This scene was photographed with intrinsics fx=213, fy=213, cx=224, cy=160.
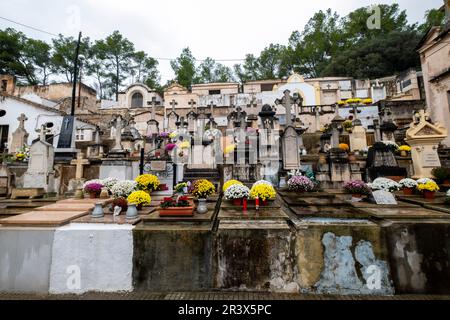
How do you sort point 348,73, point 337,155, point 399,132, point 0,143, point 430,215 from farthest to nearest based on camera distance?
point 348,73
point 0,143
point 399,132
point 337,155
point 430,215

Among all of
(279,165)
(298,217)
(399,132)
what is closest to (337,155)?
(279,165)

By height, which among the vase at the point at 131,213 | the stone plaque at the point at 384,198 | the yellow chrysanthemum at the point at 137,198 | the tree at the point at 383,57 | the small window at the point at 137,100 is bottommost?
the vase at the point at 131,213

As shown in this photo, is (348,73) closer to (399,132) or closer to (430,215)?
(399,132)

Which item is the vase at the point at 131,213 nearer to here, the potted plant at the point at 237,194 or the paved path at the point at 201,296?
the paved path at the point at 201,296

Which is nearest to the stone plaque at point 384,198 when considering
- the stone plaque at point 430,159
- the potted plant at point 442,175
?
the potted plant at point 442,175

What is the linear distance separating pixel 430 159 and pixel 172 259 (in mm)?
10532

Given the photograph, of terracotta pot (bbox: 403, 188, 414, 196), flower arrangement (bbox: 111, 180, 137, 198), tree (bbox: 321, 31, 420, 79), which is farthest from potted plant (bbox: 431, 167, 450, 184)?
tree (bbox: 321, 31, 420, 79)

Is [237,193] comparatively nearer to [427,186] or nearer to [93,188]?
[93,188]

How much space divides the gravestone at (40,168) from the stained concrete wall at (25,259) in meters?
6.25

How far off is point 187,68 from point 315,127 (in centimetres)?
3295

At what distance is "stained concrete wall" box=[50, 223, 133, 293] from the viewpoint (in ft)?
11.3

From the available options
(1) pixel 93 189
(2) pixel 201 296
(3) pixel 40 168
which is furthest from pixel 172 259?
(3) pixel 40 168

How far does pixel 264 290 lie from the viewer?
3322 millimetres

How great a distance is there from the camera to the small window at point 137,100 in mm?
34594
